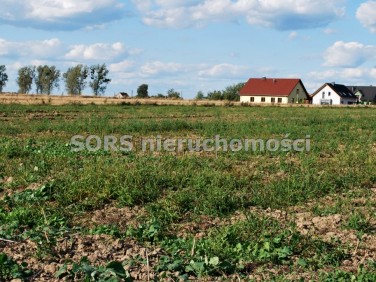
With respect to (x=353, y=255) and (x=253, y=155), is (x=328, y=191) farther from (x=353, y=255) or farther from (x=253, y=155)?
(x=253, y=155)

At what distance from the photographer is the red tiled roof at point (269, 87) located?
81.0 m

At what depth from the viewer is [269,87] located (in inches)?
3241

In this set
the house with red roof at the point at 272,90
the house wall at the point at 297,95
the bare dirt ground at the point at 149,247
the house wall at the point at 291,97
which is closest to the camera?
the bare dirt ground at the point at 149,247

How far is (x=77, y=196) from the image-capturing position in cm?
733

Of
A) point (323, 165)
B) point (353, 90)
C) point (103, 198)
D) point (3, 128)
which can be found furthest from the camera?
point (353, 90)

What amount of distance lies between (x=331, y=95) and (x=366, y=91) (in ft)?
51.3

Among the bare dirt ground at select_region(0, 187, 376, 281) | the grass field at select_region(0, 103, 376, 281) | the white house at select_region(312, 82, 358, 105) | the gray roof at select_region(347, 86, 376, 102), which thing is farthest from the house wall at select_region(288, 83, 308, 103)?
the bare dirt ground at select_region(0, 187, 376, 281)

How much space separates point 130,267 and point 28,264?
3.16ft

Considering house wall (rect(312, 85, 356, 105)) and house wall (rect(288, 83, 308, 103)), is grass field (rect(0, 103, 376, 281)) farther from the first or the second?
house wall (rect(312, 85, 356, 105))

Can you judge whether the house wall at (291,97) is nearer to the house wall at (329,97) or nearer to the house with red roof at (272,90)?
the house with red roof at (272,90)

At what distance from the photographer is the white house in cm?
9062

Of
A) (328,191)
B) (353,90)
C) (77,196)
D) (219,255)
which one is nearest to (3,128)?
(77,196)

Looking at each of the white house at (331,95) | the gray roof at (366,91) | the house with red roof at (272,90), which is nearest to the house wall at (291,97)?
the house with red roof at (272,90)

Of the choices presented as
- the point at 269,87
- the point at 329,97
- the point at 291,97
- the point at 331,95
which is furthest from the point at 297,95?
the point at 331,95
